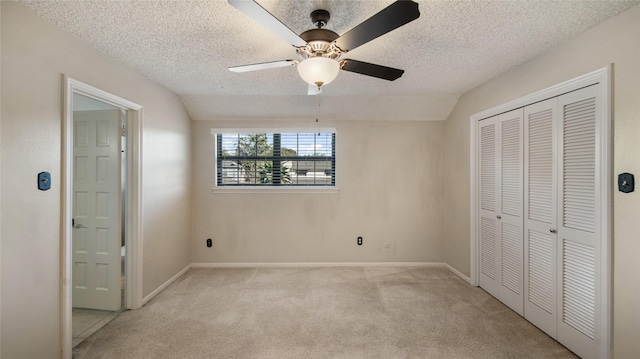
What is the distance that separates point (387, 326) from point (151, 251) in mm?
2564

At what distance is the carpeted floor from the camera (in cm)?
213

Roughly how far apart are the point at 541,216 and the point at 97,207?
417 centimetres

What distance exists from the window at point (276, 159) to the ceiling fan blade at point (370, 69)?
7.29 ft

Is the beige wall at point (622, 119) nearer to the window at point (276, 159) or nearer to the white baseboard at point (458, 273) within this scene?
the white baseboard at point (458, 273)

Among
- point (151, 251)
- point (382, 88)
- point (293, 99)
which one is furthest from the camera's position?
→ point (293, 99)

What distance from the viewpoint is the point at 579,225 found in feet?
6.76

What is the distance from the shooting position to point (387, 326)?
2459 millimetres

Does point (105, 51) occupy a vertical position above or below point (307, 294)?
above

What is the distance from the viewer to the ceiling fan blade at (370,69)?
1.82 meters

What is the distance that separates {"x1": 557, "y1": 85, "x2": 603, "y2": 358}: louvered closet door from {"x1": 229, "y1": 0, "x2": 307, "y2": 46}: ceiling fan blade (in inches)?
83.7

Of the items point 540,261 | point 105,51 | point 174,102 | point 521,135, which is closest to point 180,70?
point 105,51

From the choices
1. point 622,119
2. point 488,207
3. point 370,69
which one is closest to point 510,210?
point 488,207

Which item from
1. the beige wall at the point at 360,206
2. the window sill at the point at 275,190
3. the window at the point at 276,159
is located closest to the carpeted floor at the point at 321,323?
the beige wall at the point at 360,206

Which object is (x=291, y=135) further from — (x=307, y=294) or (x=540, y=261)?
(x=540, y=261)
